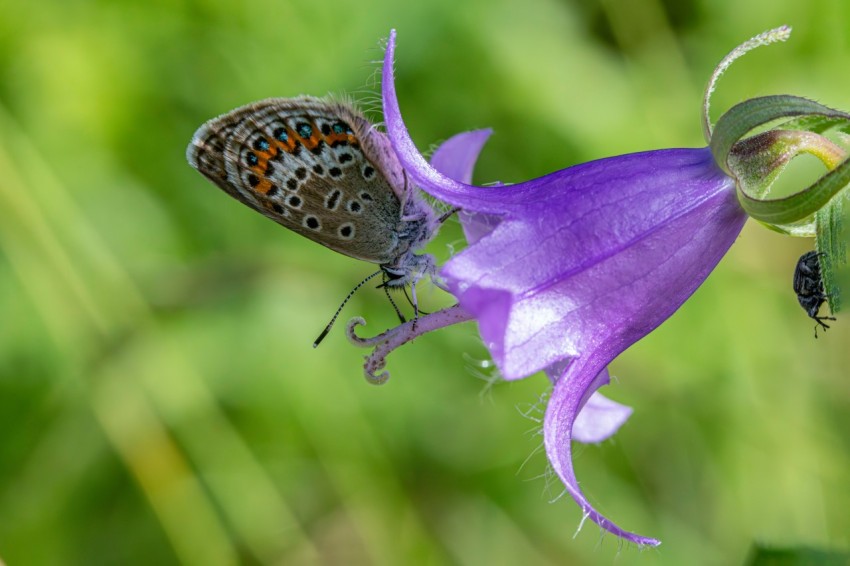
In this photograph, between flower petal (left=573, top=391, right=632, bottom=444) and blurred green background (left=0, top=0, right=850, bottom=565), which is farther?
blurred green background (left=0, top=0, right=850, bottom=565)

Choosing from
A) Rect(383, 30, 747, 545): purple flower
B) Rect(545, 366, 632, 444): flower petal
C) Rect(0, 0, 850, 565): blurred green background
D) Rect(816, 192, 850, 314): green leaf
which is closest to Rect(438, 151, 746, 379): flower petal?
Rect(383, 30, 747, 545): purple flower

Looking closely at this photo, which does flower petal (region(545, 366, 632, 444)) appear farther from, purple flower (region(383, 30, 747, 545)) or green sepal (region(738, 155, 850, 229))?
green sepal (region(738, 155, 850, 229))

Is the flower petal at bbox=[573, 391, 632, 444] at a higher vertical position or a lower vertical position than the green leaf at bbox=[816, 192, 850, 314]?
lower

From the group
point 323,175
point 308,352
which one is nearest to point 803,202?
point 323,175

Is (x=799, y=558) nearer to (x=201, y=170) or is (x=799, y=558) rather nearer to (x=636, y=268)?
(x=636, y=268)

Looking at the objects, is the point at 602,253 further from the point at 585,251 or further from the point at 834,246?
the point at 834,246

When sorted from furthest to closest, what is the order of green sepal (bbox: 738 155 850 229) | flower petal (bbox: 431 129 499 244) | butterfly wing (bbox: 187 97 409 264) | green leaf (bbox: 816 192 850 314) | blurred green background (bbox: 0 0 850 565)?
blurred green background (bbox: 0 0 850 565) → flower petal (bbox: 431 129 499 244) → butterfly wing (bbox: 187 97 409 264) → green leaf (bbox: 816 192 850 314) → green sepal (bbox: 738 155 850 229)
